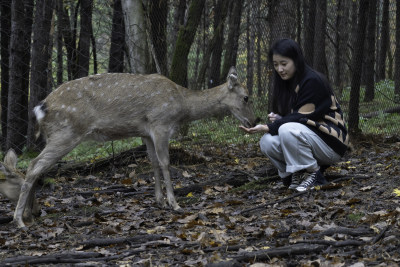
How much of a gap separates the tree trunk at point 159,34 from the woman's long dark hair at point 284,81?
3.74 metres

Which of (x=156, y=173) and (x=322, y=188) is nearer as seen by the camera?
(x=322, y=188)

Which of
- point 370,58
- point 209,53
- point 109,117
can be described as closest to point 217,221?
point 109,117

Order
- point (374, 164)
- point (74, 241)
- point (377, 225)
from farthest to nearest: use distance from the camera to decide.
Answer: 1. point (374, 164)
2. point (74, 241)
3. point (377, 225)

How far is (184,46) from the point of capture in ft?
33.2

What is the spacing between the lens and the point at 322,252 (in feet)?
13.3

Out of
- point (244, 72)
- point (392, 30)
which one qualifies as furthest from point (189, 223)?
point (392, 30)

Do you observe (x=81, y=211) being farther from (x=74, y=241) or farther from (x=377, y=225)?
(x=377, y=225)

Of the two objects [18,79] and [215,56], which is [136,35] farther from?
[18,79]

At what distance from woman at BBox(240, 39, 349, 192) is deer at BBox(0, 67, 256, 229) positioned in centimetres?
118

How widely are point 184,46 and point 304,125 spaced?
4.32 meters

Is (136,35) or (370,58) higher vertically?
(136,35)

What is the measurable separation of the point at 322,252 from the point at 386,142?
266 inches

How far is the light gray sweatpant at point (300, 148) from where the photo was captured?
20.8 ft

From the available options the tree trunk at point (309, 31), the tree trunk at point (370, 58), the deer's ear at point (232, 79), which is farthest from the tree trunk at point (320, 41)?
the deer's ear at point (232, 79)
